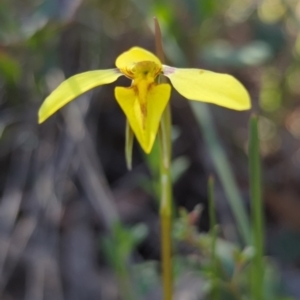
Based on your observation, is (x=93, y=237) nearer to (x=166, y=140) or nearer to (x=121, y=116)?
(x=121, y=116)

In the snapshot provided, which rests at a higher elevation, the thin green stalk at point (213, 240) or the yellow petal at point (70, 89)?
the yellow petal at point (70, 89)

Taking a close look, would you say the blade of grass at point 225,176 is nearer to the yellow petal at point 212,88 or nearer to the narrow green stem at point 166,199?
the narrow green stem at point 166,199

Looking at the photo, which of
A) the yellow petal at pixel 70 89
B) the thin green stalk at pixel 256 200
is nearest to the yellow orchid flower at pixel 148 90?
the yellow petal at pixel 70 89

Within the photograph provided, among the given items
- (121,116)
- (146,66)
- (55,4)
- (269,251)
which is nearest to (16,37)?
(55,4)

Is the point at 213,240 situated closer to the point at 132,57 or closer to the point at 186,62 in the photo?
the point at 132,57

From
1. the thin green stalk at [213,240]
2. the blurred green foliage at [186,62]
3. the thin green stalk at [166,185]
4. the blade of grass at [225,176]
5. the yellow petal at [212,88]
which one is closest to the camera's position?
the yellow petal at [212,88]

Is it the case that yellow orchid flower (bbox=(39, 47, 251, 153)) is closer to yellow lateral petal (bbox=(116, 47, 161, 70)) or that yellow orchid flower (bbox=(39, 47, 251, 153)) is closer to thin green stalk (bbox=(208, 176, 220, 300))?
yellow lateral petal (bbox=(116, 47, 161, 70))
